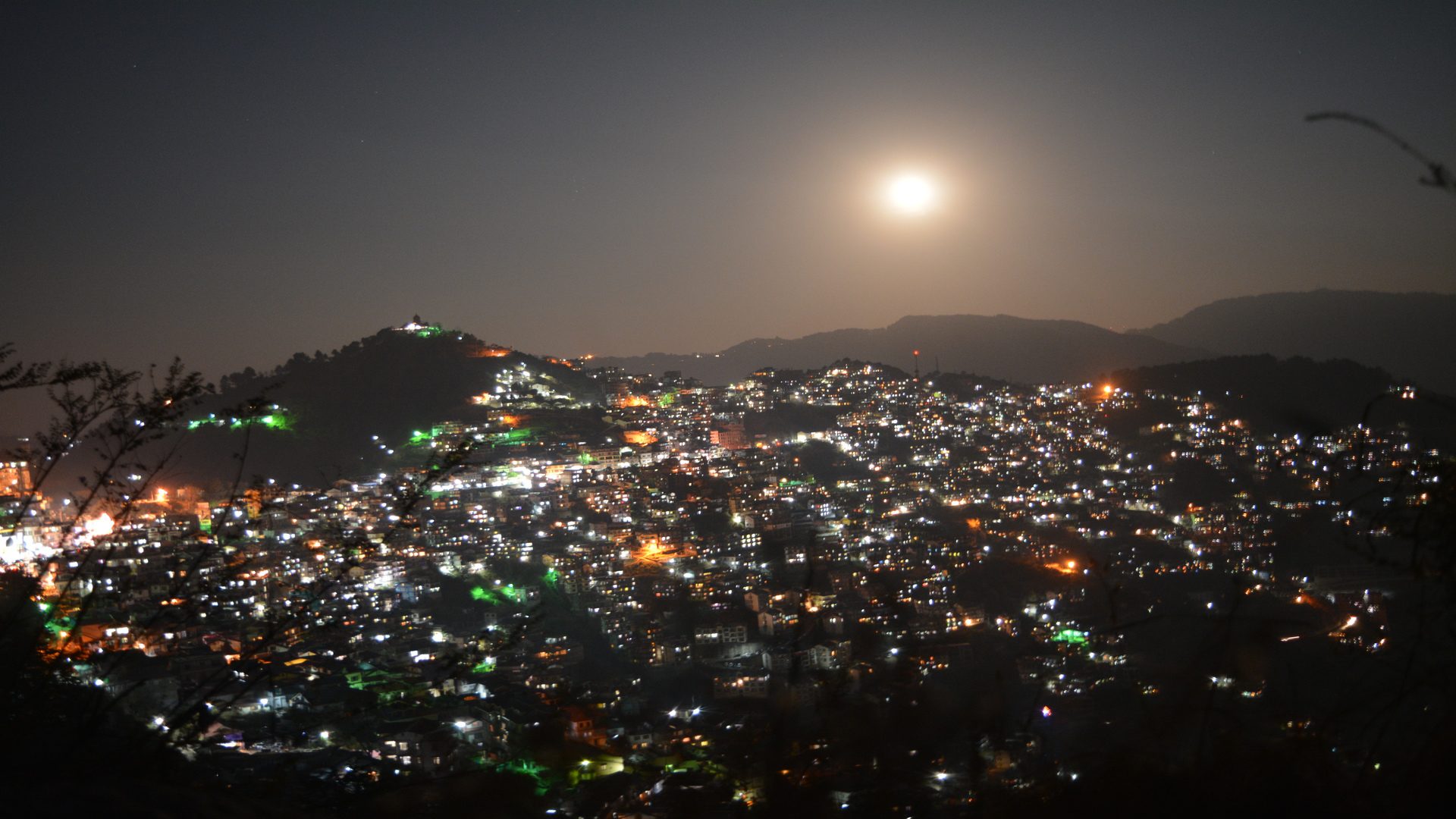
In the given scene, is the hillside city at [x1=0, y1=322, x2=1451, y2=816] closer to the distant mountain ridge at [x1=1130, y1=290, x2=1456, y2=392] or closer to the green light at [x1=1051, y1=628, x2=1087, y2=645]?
the green light at [x1=1051, y1=628, x2=1087, y2=645]

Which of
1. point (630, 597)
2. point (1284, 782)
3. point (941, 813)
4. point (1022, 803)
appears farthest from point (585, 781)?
point (630, 597)

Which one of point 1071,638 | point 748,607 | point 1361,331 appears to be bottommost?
point 748,607

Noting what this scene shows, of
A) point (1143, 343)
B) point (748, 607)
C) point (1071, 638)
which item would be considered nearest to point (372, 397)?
point (748, 607)

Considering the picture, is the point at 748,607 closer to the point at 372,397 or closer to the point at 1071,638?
the point at 1071,638

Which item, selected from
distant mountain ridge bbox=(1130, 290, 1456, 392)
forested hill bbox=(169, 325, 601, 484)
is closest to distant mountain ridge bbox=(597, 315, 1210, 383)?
distant mountain ridge bbox=(1130, 290, 1456, 392)

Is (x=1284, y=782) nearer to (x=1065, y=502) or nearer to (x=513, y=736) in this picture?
(x=513, y=736)

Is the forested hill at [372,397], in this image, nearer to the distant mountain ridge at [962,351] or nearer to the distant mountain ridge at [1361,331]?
the distant mountain ridge at [962,351]
